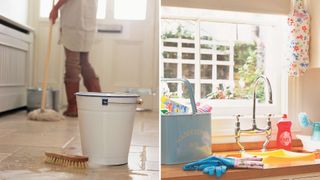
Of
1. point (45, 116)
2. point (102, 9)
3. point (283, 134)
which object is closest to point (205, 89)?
point (283, 134)

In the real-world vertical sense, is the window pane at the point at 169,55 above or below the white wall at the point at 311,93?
above

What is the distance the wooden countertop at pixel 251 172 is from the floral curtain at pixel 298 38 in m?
0.60

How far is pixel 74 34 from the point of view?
2699mm

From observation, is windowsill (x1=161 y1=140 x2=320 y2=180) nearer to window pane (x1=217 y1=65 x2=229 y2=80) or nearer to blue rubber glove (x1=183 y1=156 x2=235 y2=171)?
blue rubber glove (x1=183 y1=156 x2=235 y2=171)

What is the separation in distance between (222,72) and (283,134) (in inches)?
19.8

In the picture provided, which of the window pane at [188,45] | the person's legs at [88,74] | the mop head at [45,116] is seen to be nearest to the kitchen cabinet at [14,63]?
the mop head at [45,116]

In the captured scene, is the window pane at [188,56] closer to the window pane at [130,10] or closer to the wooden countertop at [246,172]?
the wooden countertop at [246,172]

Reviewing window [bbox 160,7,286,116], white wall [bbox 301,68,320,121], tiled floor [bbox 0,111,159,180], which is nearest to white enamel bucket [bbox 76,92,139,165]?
tiled floor [bbox 0,111,159,180]

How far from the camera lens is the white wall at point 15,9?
280cm

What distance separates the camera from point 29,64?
3.32 meters

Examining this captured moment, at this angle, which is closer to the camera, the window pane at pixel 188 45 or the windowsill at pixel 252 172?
the windowsill at pixel 252 172

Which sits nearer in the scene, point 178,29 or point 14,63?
point 178,29

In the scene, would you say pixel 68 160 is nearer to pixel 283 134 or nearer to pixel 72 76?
pixel 283 134

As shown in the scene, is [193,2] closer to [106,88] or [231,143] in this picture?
[231,143]
